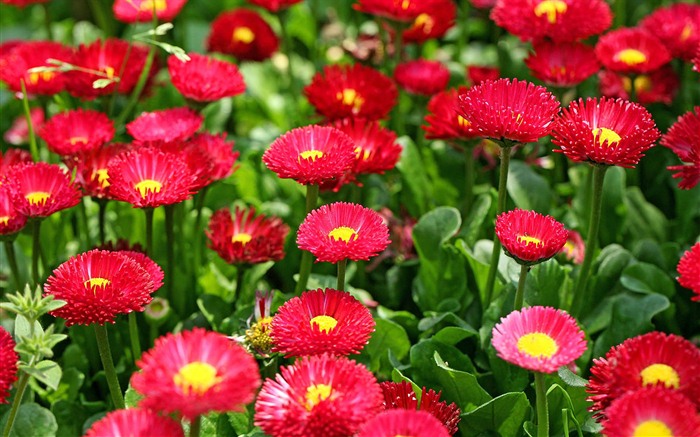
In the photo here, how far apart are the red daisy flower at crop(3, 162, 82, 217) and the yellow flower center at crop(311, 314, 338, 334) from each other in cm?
56

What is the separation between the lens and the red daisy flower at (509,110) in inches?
62.6

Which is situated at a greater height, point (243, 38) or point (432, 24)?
point (432, 24)

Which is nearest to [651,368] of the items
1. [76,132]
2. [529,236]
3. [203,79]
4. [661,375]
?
[661,375]

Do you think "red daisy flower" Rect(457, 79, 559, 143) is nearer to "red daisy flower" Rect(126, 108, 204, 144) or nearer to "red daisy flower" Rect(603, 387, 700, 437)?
"red daisy flower" Rect(603, 387, 700, 437)

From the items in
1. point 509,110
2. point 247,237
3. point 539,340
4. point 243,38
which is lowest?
point 247,237

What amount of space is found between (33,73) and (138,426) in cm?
127

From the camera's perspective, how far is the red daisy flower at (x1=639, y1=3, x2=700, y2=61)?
7.61 feet

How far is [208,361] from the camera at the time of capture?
4.20ft

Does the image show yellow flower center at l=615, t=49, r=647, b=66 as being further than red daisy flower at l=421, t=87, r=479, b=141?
Yes

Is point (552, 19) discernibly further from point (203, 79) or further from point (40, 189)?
point (40, 189)

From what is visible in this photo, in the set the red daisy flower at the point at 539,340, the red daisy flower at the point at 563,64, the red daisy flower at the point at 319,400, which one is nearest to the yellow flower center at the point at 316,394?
the red daisy flower at the point at 319,400

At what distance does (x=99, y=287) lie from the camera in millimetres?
1497

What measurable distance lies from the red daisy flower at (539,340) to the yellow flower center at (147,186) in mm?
688

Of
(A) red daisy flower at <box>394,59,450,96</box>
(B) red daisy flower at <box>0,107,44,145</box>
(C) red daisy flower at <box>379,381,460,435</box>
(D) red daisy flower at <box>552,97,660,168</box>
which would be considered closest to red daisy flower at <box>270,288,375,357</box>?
(C) red daisy flower at <box>379,381,460,435</box>
